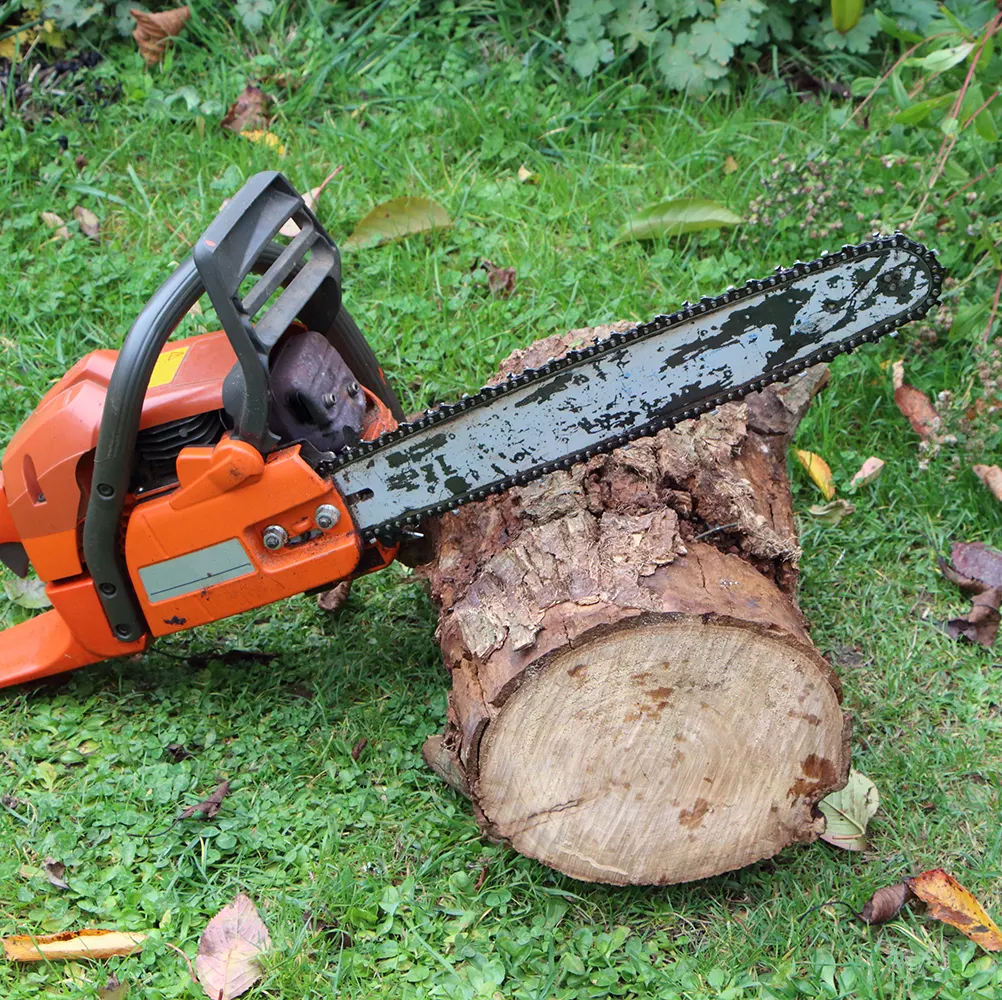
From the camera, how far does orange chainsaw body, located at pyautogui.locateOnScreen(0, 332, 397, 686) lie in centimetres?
241

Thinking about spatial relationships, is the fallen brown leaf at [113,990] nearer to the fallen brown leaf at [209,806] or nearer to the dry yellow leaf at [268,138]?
the fallen brown leaf at [209,806]

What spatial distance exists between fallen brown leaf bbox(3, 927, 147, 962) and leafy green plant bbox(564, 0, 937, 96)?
3.51 m

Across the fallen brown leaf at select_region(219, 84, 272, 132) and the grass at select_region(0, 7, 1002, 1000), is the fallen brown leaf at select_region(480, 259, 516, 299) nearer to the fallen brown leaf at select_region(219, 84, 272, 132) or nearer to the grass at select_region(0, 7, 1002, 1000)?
the grass at select_region(0, 7, 1002, 1000)

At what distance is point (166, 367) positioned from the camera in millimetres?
2590

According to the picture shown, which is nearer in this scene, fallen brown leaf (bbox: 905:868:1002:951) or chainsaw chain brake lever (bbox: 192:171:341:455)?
chainsaw chain brake lever (bbox: 192:171:341:455)

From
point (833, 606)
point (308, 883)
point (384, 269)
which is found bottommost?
point (833, 606)

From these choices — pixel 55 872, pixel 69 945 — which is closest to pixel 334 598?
pixel 55 872

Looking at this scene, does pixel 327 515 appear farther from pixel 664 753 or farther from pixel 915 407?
pixel 915 407

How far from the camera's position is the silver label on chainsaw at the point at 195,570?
2.51 metres

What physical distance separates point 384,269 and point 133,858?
225 centimetres

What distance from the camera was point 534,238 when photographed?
419 centimetres

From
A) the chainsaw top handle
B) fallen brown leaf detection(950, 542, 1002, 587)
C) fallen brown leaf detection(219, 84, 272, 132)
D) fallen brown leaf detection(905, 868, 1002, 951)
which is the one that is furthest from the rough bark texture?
fallen brown leaf detection(219, 84, 272, 132)

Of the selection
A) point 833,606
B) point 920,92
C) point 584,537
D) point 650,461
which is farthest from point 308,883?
point 920,92

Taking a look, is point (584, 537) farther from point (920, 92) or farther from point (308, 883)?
point (920, 92)
